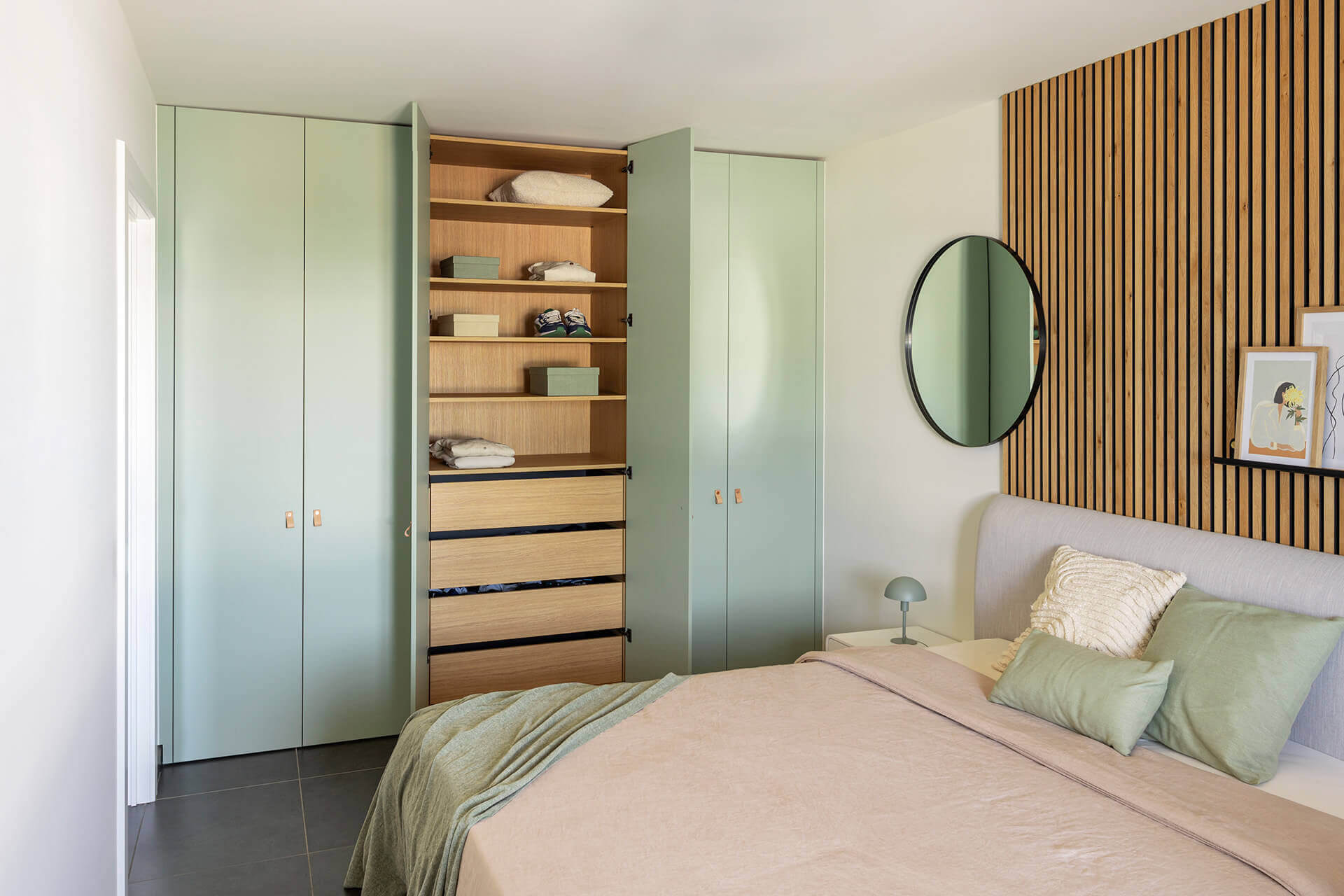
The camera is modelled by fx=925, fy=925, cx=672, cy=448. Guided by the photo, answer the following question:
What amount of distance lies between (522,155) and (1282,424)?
2940mm

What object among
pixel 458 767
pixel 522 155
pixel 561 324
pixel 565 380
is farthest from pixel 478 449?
pixel 458 767

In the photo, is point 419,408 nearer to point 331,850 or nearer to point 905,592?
point 331,850

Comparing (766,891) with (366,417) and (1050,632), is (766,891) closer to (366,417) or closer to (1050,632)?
(1050,632)

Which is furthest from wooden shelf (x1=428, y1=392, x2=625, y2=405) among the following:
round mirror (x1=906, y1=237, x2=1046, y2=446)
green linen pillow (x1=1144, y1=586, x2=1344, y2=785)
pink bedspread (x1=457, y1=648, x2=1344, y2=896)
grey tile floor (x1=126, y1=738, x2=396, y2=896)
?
green linen pillow (x1=1144, y1=586, x2=1344, y2=785)

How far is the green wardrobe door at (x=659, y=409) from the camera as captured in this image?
3.56 m

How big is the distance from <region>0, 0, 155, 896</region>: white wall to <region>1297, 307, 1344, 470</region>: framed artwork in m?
2.66

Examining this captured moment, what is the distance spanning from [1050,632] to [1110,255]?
117 centimetres

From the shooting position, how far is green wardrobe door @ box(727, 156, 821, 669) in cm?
410

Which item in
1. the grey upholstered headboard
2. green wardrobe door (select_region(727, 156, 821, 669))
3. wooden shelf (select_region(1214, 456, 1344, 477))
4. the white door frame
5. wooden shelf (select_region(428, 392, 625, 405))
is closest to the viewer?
the grey upholstered headboard

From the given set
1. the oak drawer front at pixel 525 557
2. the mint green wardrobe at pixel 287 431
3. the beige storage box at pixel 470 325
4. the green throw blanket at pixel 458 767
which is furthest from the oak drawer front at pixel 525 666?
the beige storage box at pixel 470 325

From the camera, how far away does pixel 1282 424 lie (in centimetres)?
230

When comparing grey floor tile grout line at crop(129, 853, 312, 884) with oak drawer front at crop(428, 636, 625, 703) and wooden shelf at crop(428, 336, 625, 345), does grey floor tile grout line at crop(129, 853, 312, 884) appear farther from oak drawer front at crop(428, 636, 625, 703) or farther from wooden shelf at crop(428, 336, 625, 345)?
wooden shelf at crop(428, 336, 625, 345)

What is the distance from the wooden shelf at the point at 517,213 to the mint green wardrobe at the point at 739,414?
212mm

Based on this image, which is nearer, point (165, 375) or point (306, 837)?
point (306, 837)
